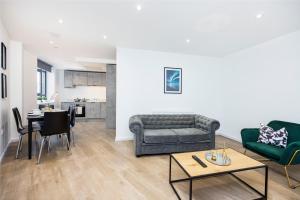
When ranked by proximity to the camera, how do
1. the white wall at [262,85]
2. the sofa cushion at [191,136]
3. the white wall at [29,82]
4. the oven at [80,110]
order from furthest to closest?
the oven at [80,110] → the white wall at [29,82] → the sofa cushion at [191,136] → the white wall at [262,85]

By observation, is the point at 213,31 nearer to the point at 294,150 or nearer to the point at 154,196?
the point at 294,150

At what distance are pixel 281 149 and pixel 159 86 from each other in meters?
3.02

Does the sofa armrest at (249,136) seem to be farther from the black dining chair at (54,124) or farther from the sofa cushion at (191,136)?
the black dining chair at (54,124)

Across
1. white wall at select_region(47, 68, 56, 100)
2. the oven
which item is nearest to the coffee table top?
the oven

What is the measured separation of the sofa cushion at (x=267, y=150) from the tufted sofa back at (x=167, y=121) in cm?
146

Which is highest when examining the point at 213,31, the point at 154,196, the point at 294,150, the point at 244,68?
the point at 213,31

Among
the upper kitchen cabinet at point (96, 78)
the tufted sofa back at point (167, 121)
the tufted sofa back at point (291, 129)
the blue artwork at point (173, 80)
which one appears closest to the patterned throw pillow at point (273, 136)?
the tufted sofa back at point (291, 129)

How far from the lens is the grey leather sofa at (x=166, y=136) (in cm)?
329

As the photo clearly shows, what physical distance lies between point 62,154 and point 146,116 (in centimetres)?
199

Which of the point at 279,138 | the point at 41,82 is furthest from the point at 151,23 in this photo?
the point at 41,82

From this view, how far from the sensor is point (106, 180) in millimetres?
2402

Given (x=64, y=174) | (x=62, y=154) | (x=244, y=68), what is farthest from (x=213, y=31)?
(x=62, y=154)

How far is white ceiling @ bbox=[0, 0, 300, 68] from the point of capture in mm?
2375

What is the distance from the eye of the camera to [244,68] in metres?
4.37
